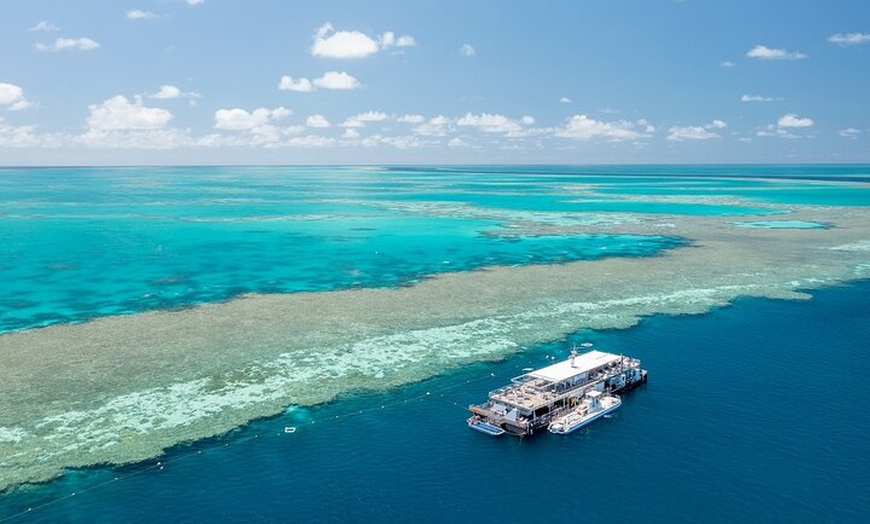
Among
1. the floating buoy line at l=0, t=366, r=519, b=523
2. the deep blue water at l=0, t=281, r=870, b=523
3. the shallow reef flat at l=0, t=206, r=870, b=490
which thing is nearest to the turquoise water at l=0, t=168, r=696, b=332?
the shallow reef flat at l=0, t=206, r=870, b=490

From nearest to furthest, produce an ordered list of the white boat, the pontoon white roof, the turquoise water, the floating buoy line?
the floating buoy line, the white boat, the pontoon white roof, the turquoise water

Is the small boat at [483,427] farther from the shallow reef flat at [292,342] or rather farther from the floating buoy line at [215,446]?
the shallow reef flat at [292,342]

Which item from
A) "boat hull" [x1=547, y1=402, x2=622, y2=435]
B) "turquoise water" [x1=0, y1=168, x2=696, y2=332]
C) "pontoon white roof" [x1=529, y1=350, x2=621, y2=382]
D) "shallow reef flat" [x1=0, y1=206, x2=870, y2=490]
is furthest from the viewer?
"turquoise water" [x1=0, y1=168, x2=696, y2=332]

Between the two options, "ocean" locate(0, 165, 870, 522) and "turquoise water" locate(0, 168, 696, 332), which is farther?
"turquoise water" locate(0, 168, 696, 332)

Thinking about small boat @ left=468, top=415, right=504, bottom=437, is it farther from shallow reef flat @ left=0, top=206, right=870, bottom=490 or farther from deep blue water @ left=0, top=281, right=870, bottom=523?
shallow reef flat @ left=0, top=206, right=870, bottom=490

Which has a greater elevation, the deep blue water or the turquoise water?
the turquoise water

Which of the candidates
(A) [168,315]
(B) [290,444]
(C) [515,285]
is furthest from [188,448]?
(C) [515,285]

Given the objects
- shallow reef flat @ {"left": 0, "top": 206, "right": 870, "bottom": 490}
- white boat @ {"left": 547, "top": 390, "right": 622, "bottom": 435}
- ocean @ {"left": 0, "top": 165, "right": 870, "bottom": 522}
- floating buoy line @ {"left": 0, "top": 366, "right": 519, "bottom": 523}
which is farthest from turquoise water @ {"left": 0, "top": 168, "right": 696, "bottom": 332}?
white boat @ {"left": 547, "top": 390, "right": 622, "bottom": 435}
